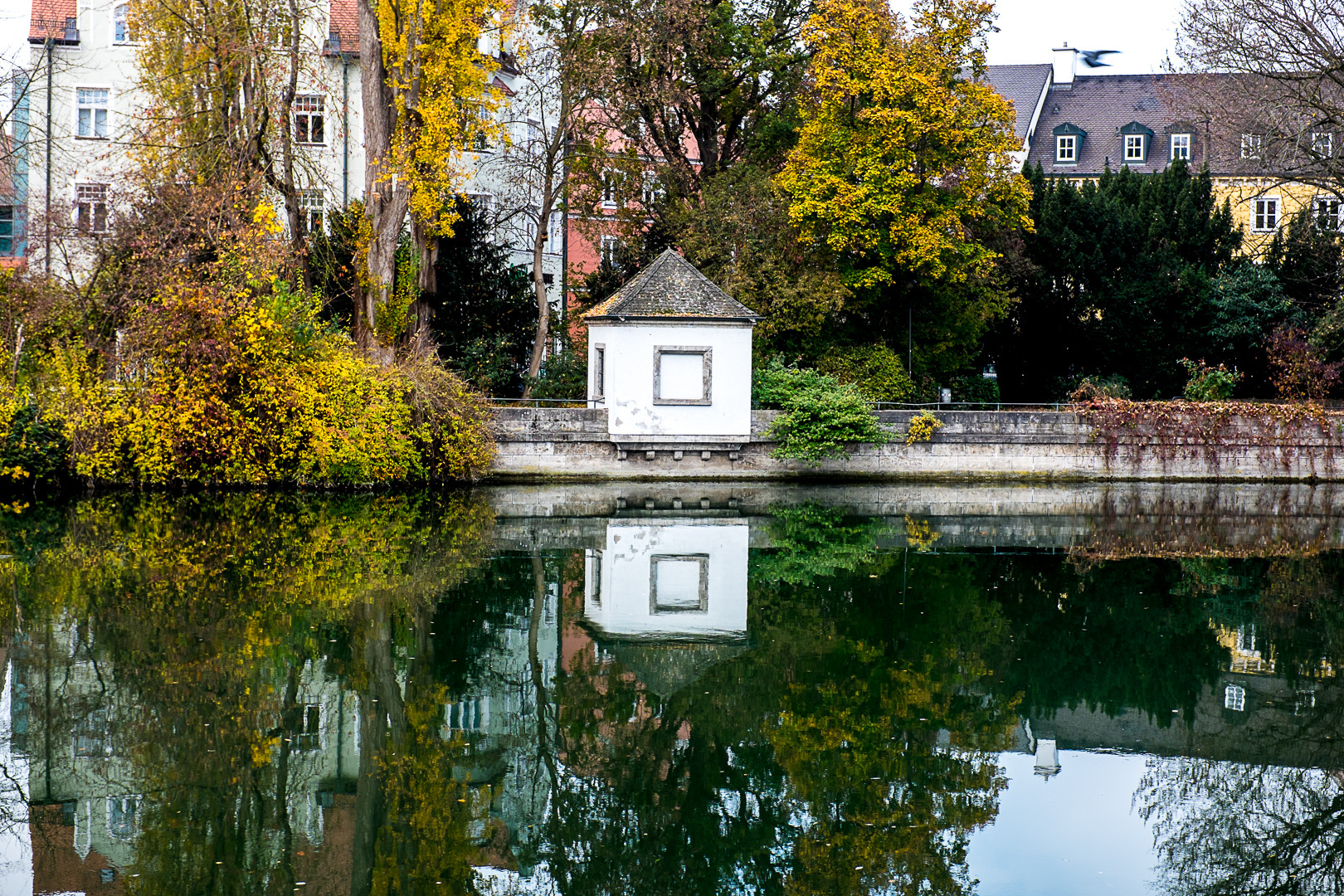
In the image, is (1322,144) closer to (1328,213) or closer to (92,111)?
(1328,213)

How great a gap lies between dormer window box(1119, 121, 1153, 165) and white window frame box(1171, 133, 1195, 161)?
94cm

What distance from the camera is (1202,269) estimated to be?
3509cm

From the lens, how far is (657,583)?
1559 cm

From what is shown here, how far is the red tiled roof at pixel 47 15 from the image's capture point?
1408 inches

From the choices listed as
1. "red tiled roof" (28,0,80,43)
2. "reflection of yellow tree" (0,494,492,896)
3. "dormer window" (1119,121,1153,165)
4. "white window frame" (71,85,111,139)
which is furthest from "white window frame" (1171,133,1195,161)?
"red tiled roof" (28,0,80,43)

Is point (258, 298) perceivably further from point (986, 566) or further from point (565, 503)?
point (986, 566)

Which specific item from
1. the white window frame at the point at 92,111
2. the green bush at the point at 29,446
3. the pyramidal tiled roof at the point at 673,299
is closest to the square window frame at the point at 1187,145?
the pyramidal tiled roof at the point at 673,299

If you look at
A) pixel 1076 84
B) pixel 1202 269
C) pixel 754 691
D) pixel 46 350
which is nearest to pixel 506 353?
pixel 46 350

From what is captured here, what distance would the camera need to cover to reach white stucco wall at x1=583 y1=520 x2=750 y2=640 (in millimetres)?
13195

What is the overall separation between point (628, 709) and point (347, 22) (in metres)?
31.6

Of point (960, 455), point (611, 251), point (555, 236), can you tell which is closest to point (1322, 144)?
point (960, 455)

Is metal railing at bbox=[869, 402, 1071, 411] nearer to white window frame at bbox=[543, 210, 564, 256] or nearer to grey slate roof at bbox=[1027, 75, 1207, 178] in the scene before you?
white window frame at bbox=[543, 210, 564, 256]

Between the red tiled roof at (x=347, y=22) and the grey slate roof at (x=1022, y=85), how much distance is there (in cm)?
2665

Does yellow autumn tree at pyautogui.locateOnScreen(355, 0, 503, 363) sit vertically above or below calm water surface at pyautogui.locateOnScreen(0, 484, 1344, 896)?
above
